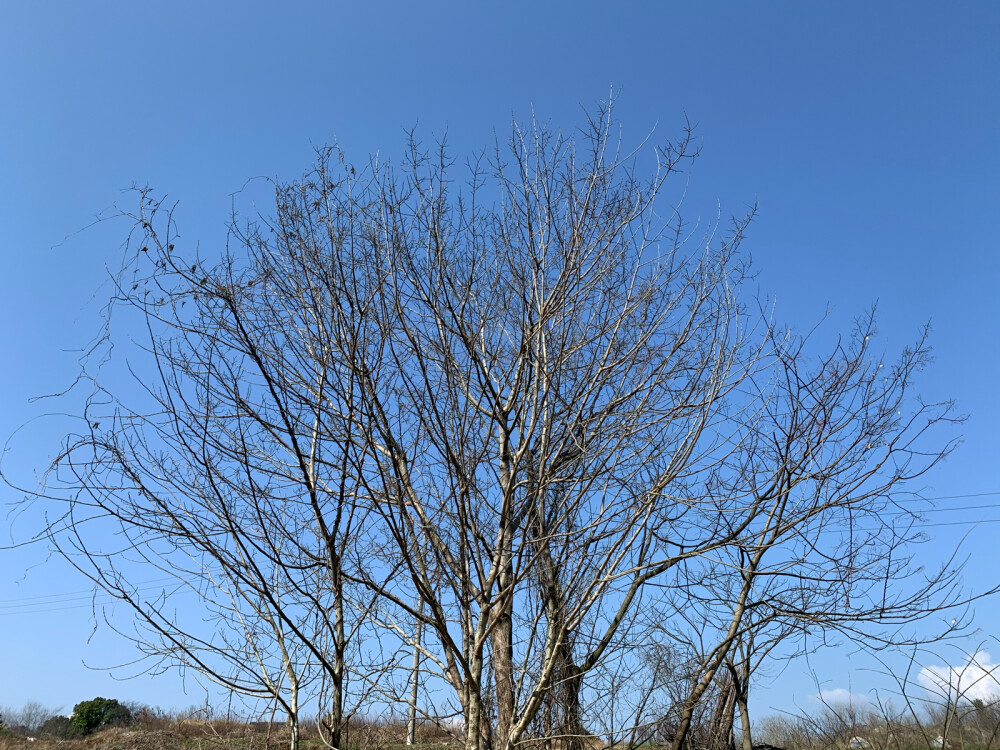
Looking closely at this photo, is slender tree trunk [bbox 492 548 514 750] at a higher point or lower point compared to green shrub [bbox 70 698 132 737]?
higher

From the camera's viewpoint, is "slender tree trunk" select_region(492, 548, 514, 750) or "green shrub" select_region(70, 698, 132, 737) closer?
"slender tree trunk" select_region(492, 548, 514, 750)

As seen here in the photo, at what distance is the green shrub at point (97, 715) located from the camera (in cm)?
1889

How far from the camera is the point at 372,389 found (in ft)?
8.81

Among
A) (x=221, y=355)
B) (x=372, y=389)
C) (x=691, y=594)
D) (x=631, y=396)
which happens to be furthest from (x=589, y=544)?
(x=221, y=355)

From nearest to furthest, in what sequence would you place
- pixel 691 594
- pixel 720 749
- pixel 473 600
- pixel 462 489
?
pixel 462 489 < pixel 473 600 < pixel 691 594 < pixel 720 749

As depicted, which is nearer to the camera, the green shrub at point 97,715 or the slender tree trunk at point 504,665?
the slender tree trunk at point 504,665

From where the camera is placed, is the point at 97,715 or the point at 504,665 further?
the point at 97,715

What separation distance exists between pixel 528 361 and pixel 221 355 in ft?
5.09

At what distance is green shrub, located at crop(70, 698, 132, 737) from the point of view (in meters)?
18.9

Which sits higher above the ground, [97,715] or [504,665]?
[504,665]

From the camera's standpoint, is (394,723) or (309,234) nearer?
(309,234)

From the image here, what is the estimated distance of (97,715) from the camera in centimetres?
1967

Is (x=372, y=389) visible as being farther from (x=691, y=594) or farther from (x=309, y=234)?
(x=691, y=594)

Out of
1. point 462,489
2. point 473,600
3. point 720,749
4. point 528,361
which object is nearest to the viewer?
point 462,489
